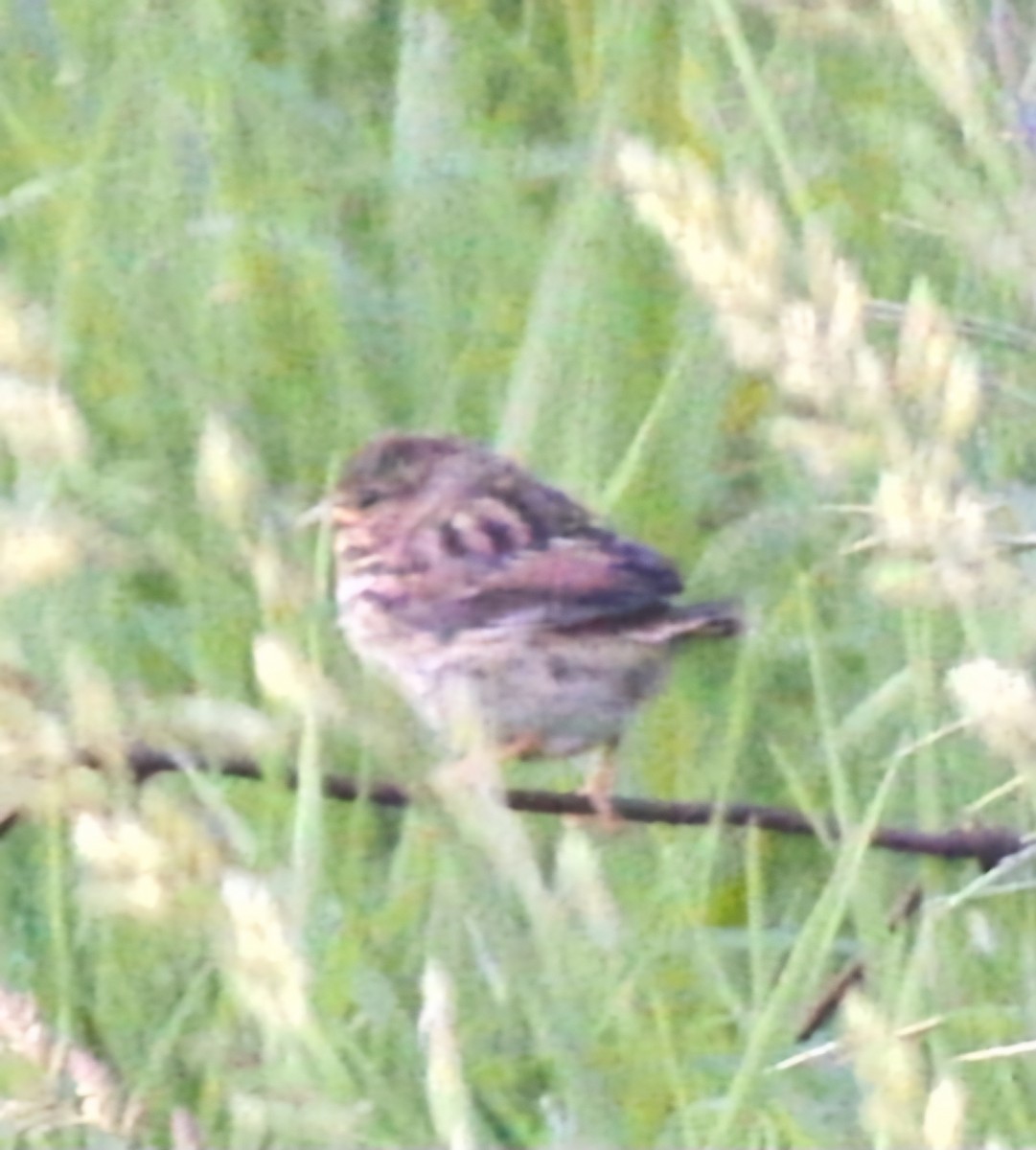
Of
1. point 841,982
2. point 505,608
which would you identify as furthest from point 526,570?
point 841,982

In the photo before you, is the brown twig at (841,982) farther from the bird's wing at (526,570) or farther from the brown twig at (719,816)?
the bird's wing at (526,570)

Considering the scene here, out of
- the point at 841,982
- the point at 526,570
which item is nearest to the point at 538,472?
the point at 526,570

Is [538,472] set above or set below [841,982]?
above

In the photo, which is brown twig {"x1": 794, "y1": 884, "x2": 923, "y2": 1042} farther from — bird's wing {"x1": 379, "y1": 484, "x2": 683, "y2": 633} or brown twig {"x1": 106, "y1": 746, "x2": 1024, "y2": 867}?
bird's wing {"x1": 379, "y1": 484, "x2": 683, "y2": 633}

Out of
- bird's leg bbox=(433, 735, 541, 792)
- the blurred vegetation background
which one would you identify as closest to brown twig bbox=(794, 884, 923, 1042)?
the blurred vegetation background

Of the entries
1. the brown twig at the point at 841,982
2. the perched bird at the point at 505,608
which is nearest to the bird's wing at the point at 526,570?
the perched bird at the point at 505,608

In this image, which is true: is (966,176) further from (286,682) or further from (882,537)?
(286,682)

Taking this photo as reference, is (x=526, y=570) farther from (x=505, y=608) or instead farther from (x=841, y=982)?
(x=841, y=982)
